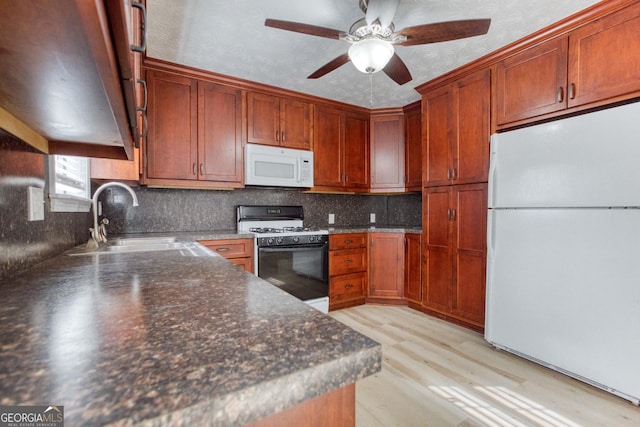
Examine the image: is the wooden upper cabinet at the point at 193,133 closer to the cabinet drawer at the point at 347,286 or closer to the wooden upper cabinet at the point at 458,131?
the cabinet drawer at the point at 347,286

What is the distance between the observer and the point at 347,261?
321 cm

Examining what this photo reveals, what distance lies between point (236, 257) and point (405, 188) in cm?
214

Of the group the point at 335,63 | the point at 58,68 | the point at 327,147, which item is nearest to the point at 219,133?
the point at 327,147

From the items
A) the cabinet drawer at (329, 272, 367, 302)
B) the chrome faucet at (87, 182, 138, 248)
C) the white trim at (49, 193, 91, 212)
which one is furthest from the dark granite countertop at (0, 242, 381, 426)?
the cabinet drawer at (329, 272, 367, 302)

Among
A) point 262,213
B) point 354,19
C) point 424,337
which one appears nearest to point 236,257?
point 262,213

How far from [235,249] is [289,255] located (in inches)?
19.7

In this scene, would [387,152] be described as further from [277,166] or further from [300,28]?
[300,28]

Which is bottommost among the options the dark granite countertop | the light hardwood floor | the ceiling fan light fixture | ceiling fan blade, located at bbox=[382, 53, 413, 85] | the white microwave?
the light hardwood floor

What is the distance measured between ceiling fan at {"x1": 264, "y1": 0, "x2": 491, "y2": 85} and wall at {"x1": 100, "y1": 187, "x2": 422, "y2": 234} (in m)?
1.91

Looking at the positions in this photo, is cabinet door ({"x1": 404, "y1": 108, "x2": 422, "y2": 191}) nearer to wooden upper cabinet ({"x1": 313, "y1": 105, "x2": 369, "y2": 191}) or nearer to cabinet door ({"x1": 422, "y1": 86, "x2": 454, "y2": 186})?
cabinet door ({"x1": 422, "y1": 86, "x2": 454, "y2": 186})

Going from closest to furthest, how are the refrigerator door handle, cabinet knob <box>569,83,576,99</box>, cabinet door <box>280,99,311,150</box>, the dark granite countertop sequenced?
1. the dark granite countertop
2. cabinet knob <box>569,83,576,99</box>
3. the refrigerator door handle
4. cabinet door <box>280,99,311,150</box>

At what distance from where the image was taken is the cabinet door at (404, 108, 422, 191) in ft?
11.0

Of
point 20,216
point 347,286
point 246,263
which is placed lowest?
point 347,286

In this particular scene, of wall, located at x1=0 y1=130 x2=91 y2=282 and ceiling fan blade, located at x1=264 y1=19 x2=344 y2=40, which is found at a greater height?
ceiling fan blade, located at x1=264 y1=19 x2=344 y2=40
